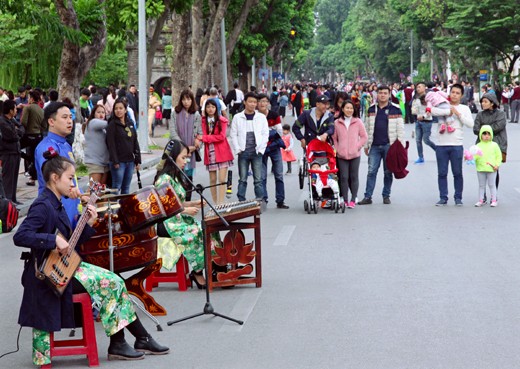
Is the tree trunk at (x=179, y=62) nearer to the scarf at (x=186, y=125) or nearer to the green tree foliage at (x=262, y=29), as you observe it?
the scarf at (x=186, y=125)

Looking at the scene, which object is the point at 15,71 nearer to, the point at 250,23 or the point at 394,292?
the point at 250,23

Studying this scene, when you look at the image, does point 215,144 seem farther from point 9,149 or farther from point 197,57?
point 197,57

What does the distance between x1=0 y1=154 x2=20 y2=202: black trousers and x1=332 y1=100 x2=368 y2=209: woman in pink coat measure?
4862mm

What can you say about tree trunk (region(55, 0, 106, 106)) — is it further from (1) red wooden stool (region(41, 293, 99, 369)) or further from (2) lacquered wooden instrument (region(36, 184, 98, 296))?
(2) lacquered wooden instrument (region(36, 184, 98, 296))

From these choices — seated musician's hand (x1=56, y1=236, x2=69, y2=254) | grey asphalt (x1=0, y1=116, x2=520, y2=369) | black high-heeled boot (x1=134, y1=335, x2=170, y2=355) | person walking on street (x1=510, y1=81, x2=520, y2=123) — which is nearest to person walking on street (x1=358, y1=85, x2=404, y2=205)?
grey asphalt (x1=0, y1=116, x2=520, y2=369)

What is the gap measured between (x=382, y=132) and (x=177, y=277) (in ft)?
24.0

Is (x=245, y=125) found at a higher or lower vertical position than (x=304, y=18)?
lower

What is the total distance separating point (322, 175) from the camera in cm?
1620

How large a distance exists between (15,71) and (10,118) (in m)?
26.2

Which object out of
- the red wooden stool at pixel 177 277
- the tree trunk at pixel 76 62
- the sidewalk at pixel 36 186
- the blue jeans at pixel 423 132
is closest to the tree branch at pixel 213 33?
the sidewalk at pixel 36 186

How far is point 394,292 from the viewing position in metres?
9.95

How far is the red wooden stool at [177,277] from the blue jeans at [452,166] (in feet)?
22.6

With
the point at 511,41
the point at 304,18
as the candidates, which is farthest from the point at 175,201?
the point at 304,18

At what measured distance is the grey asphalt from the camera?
7641 millimetres
